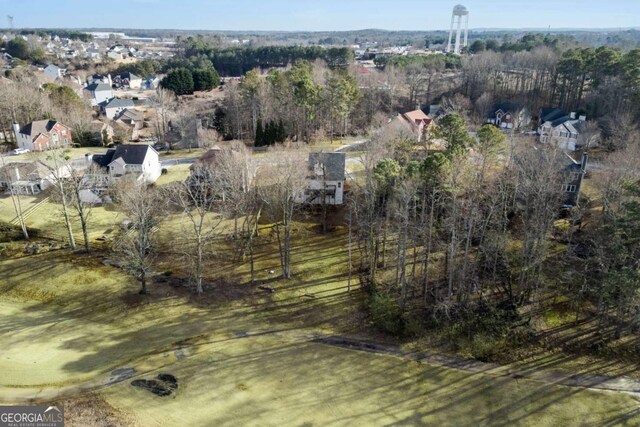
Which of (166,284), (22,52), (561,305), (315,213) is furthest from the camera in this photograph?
(22,52)

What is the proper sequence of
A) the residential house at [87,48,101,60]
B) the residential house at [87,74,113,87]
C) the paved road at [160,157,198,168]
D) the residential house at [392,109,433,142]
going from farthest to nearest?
the residential house at [87,48,101,60] < the residential house at [87,74,113,87] < the residential house at [392,109,433,142] < the paved road at [160,157,198,168]

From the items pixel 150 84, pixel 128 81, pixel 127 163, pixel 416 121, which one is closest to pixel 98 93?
pixel 150 84

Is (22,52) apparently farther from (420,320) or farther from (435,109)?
(420,320)

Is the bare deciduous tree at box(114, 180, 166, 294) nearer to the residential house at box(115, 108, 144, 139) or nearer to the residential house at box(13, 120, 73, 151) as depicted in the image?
the residential house at box(13, 120, 73, 151)

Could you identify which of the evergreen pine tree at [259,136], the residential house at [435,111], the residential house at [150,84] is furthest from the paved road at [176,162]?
the residential house at [150,84]

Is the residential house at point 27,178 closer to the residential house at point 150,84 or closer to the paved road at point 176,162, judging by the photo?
the paved road at point 176,162

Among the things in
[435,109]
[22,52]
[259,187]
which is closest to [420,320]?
[259,187]

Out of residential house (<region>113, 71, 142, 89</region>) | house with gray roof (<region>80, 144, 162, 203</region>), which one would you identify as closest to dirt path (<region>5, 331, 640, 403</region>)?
house with gray roof (<region>80, 144, 162, 203</region>)
